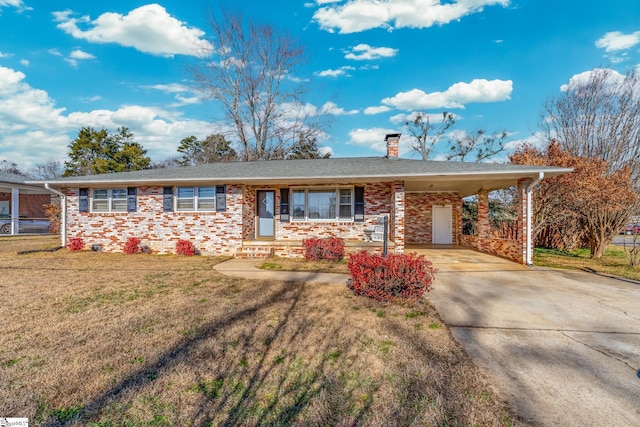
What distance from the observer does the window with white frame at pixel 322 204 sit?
1161 cm

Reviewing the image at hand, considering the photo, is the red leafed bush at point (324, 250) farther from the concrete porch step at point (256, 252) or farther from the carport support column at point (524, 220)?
the carport support column at point (524, 220)

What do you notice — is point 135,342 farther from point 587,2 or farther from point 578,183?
point 587,2

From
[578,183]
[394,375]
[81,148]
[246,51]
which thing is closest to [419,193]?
[578,183]

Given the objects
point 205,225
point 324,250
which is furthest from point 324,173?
point 205,225

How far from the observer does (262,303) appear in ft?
17.3

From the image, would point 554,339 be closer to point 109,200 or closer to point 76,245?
point 109,200

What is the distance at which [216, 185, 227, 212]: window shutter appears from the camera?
1109 centimetres

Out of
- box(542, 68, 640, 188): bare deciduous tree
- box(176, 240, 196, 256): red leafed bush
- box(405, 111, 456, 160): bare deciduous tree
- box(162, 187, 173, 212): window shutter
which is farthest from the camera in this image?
box(405, 111, 456, 160): bare deciduous tree

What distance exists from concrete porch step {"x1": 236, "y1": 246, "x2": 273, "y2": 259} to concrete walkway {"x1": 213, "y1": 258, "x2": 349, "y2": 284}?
5.02 feet

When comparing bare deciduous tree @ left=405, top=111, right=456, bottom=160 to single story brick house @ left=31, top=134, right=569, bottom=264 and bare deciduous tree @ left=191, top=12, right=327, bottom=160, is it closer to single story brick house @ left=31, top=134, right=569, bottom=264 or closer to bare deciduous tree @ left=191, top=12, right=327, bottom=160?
bare deciduous tree @ left=191, top=12, right=327, bottom=160

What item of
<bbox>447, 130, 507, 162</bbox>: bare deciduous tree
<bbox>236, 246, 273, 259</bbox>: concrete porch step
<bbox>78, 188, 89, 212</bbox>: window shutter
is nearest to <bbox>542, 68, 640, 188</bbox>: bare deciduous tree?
<bbox>447, 130, 507, 162</bbox>: bare deciduous tree

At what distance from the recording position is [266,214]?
12328 mm

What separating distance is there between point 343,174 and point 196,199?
559cm

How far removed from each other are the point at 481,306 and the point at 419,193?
981cm
